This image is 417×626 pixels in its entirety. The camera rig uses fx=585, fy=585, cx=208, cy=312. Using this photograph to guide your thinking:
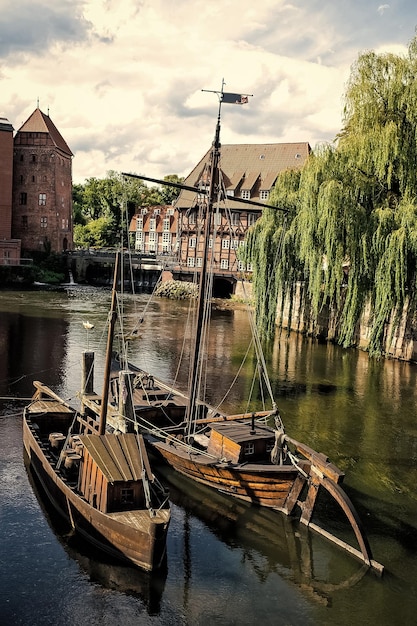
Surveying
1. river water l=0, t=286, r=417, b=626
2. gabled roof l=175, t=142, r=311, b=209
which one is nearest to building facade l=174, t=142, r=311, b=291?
gabled roof l=175, t=142, r=311, b=209

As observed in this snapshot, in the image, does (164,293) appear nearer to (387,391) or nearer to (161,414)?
(387,391)

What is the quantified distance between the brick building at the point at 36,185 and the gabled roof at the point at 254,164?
17.2 metres

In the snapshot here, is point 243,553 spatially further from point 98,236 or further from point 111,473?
point 98,236

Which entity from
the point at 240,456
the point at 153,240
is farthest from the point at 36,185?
Answer: the point at 240,456

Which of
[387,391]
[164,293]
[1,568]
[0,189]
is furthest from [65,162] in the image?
[1,568]

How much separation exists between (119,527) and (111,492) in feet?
2.52

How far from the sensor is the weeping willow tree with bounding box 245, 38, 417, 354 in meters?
28.8

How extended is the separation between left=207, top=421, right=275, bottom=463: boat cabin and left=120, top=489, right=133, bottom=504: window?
11.5 ft

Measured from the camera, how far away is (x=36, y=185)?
2948 inches

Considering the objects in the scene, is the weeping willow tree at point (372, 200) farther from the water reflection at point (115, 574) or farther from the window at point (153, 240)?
the window at point (153, 240)

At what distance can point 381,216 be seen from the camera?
28969mm

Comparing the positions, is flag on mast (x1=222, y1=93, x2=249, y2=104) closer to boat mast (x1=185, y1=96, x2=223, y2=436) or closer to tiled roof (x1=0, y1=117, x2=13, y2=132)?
boat mast (x1=185, y1=96, x2=223, y2=436)

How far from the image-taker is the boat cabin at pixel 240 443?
15261 millimetres

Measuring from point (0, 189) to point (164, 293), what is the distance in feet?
82.2
